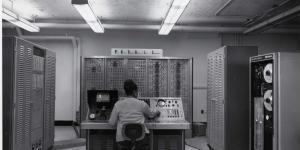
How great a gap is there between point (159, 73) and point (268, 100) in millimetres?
2810

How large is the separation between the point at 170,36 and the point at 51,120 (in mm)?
4708

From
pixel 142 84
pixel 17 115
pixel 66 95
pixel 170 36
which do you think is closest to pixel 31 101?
pixel 17 115

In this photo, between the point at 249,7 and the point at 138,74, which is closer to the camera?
the point at 138,74

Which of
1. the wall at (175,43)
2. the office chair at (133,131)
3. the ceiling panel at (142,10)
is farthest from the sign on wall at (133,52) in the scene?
the wall at (175,43)

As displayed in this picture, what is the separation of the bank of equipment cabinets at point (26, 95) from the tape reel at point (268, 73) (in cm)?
338

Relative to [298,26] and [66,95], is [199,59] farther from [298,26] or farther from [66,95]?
[66,95]

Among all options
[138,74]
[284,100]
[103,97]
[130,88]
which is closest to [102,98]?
[103,97]

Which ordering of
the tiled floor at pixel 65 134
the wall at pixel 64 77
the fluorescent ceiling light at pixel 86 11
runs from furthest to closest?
the wall at pixel 64 77, the tiled floor at pixel 65 134, the fluorescent ceiling light at pixel 86 11

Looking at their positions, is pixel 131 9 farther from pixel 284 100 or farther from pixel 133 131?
pixel 284 100

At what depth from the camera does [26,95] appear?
4.69 meters

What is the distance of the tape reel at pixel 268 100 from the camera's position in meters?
4.43

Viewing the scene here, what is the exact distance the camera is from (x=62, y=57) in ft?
32.4

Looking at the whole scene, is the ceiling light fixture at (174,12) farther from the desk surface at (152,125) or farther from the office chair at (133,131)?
the office chair at (133,131)

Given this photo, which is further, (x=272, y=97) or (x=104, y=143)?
(x=104, y=143)
